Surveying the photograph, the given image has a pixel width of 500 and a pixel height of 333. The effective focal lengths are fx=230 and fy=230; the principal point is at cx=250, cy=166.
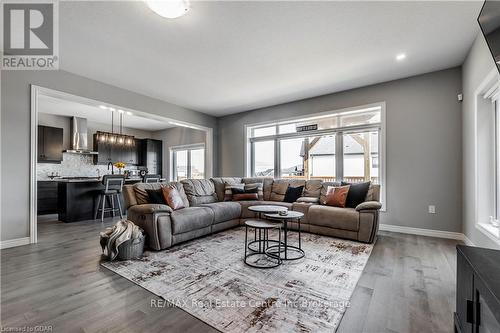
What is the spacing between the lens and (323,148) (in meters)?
5.11

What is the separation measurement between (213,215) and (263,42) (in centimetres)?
264

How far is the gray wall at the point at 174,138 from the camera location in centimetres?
809

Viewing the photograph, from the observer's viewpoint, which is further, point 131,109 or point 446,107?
point 131,109

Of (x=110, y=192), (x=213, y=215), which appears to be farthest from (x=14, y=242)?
(x=213, y=215)

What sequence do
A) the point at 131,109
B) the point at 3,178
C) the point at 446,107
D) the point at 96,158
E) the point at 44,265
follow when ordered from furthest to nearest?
the point at 96,158
the point at 131,109
the point at 446,107
the point at 3,178
the point at 44,265

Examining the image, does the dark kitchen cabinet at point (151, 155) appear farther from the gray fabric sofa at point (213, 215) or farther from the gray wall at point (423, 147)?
the gray wall at point (423, 147)

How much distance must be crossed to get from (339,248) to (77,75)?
4.98 metres

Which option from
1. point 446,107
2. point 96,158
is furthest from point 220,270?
point 96,158

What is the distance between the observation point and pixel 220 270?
8.02 feet

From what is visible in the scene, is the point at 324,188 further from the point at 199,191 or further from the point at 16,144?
the point at 16,144

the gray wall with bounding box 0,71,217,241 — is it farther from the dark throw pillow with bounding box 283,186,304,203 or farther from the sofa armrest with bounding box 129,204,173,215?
the dark throw pillow with bounding box 283,186,304,203

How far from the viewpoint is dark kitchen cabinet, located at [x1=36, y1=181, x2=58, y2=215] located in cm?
573

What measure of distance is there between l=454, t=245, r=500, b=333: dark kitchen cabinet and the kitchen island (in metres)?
6.08

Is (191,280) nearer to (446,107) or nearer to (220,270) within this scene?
(220,270)
